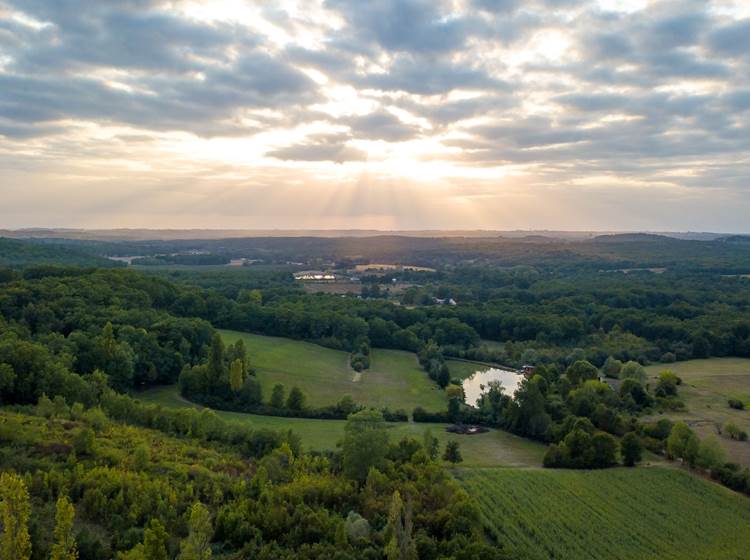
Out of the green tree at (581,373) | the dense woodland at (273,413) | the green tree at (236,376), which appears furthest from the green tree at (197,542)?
the green tree at (581,373)

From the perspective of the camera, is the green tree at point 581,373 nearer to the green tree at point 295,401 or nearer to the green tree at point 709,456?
the green tree at point 709,456

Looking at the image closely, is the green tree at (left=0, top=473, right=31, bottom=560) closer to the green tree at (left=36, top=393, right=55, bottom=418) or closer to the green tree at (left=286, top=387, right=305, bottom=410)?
the green tree at (left=36, top=393, right=55, bottom=418)

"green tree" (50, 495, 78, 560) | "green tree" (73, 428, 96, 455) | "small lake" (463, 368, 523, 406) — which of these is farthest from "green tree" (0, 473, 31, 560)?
"small lake" (463, 368, 523, 406)

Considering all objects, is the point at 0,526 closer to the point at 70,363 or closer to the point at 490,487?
the point at 490,487

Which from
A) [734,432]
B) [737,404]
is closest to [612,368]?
[737,404]

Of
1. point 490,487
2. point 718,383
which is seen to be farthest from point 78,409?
point 718,383
